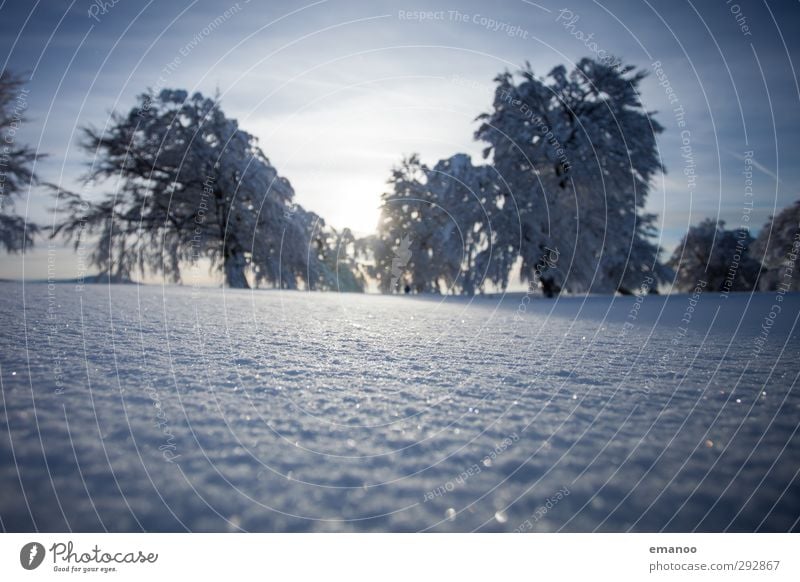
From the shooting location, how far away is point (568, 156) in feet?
53.4

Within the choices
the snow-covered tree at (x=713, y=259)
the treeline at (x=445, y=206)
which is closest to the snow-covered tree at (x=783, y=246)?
the treeline at (x=445, y=206)

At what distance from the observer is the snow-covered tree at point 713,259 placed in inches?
1251

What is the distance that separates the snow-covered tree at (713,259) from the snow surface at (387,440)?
34550 mm

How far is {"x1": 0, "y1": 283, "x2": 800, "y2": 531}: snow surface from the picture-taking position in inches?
53.4

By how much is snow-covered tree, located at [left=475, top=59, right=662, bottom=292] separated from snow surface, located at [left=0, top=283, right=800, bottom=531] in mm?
13543

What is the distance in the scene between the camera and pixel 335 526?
4.27ft

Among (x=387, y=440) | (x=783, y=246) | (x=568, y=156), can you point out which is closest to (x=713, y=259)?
(x=783, y=246)

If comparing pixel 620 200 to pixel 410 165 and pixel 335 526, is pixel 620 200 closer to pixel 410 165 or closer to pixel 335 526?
pixel 410 165

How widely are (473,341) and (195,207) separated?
21.2 m

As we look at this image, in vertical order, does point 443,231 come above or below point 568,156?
below

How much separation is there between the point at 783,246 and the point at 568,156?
14030mm

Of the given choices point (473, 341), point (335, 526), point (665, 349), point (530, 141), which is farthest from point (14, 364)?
point (530, 141)

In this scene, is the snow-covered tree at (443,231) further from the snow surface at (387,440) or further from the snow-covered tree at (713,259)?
the snow-covered tree at (713,259)

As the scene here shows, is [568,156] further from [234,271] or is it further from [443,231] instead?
[234,271]
